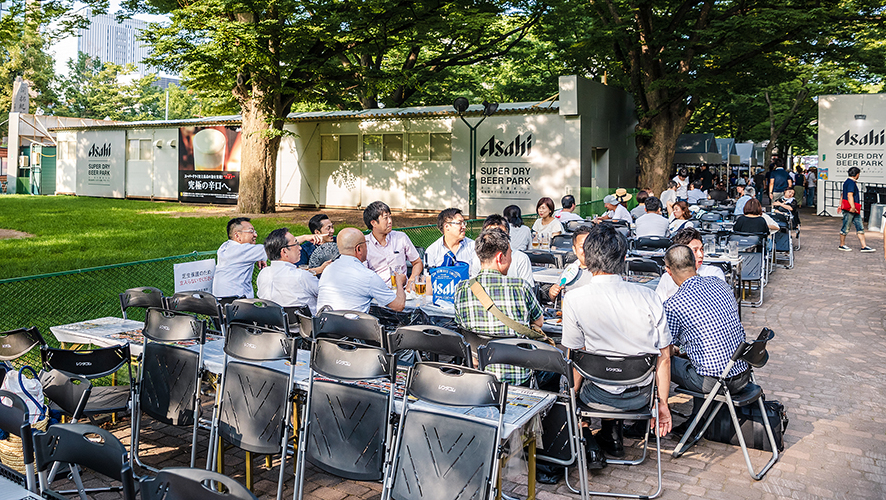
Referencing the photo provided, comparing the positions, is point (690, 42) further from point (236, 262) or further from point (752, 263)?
point (236, 262)

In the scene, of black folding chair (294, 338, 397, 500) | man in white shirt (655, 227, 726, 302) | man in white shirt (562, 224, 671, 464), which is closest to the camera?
black folding chair (294, 338, 397, 500)

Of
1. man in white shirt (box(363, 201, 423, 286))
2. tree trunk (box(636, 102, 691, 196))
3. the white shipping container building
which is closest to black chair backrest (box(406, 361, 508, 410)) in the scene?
man in white shirt (box(363, 201, 423, 286))

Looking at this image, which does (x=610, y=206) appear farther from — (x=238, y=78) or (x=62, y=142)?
(x=62, y=142)

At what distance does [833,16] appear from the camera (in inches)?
733

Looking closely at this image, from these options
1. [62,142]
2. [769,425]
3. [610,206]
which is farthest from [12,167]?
[769,425]

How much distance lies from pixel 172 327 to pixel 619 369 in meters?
2.77

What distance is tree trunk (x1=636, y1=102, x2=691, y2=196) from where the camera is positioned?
21594 millimetres

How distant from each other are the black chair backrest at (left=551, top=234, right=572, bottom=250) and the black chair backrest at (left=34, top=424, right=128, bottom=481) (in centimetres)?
770

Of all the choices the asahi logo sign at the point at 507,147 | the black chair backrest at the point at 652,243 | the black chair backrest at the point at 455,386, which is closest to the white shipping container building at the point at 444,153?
the asahi logo sign at the point at 507,147

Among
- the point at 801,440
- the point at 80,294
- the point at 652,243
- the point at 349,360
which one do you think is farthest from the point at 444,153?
the point at 349,360

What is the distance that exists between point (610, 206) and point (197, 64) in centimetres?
1138

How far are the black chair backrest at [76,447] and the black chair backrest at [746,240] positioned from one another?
31.2ft

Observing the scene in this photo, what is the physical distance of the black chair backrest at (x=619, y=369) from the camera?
412cm

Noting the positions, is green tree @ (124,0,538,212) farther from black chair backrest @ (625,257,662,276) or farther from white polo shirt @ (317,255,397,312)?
white polo shirt @ (317,255,397,312)
